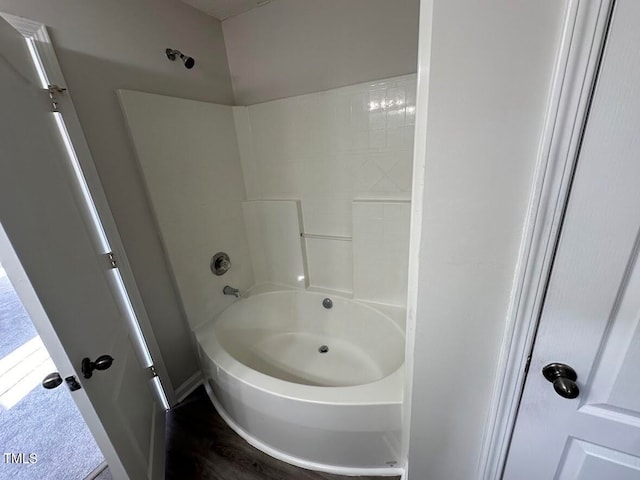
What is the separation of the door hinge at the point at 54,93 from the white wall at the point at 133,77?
0.22 ft

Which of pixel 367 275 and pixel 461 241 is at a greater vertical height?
pixel 461 241

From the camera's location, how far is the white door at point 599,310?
0.46 metres

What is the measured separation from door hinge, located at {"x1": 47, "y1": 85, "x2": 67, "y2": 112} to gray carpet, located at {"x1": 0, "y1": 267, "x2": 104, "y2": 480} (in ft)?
5.49

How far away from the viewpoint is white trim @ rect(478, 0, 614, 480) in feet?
1.46

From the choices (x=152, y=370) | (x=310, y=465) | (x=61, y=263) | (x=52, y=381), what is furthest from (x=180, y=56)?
(x=310, y=465)

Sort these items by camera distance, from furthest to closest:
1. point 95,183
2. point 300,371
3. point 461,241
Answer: point 300,371 < point 95,183 < point 461,241

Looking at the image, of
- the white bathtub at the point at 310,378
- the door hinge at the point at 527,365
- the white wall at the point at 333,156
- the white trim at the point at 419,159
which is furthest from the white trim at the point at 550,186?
the white wall at the point at 333,156

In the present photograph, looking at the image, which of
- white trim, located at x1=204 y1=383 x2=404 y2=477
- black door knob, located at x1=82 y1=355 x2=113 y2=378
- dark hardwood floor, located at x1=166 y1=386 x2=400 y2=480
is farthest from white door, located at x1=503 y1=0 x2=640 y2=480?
black door knob, located at x1=82 y1=355 x2=113 y2=378

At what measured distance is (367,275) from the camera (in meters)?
1.84

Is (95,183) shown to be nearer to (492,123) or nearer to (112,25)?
(112,25)

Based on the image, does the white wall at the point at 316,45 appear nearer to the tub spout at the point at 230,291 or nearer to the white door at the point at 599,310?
the white door at the point at 599,310

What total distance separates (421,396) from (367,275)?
1.00 meters

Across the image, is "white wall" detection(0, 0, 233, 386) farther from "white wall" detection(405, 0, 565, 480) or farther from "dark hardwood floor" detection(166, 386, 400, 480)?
"white wall" detection(405, 0, 565, 480)

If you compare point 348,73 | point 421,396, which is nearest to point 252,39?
point 348,73
